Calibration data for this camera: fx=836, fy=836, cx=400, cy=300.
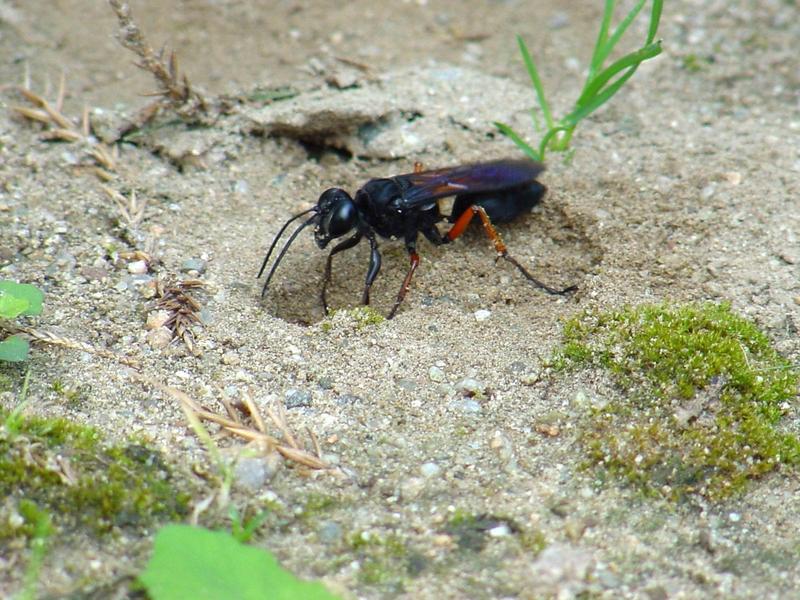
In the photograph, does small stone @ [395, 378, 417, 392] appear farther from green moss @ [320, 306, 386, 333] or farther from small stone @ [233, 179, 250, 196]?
small stone @ [233, 179, 250, 196]

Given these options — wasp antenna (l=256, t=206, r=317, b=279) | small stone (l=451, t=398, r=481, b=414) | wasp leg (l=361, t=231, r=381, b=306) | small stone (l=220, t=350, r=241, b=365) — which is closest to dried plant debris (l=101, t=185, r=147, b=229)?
wasp antenna (l=256, t=206, r=317, b=279)

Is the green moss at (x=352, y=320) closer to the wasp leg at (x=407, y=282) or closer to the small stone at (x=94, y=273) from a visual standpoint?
the wasp leg at (x=407, y=282)

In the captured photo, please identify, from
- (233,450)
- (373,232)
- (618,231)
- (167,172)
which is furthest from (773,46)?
(233,450)

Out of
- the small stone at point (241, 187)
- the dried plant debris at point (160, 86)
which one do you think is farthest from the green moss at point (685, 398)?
the dried plant debris at point (160, 86)

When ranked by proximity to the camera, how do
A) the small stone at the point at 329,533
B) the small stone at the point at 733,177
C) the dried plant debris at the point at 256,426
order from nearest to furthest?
the small stone at the point at 329,533, the dried plant debris at the point at 256,426, the small stone at the point at 733,177

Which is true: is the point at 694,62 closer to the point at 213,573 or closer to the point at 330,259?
the point at 330,259

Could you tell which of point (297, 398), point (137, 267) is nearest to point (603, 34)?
point (297, 398)
